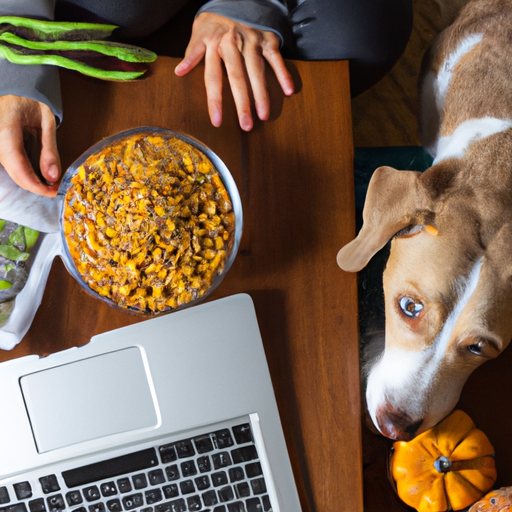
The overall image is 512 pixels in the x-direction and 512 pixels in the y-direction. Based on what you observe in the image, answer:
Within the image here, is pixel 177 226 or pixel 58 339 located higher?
pixel 177 226

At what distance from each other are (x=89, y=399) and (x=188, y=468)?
0.56 ft

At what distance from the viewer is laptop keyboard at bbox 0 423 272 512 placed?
69 centimetres

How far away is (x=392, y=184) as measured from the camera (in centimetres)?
70

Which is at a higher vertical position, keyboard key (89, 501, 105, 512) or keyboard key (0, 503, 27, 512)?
keyboard key (0, 503, 27, 512)

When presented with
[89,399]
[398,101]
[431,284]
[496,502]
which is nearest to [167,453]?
[89,399]

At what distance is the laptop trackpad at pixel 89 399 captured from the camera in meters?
0.71

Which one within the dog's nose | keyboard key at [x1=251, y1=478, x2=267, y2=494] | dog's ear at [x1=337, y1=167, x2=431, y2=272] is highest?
dog's ear at [x1=337, y1=167, x2=431, y2=272]

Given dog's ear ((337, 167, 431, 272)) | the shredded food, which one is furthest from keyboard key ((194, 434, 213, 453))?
dog's ear ((337, 167, 431, 272))

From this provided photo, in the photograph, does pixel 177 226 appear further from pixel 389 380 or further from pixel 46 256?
pixel 389 380

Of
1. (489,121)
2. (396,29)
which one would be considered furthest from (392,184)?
(396,29)

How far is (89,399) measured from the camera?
0.72 meters

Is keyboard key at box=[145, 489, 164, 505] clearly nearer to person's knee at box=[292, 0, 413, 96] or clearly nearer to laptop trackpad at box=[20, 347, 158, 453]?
laptop trackpad at box=[20, 347, 158, 453]

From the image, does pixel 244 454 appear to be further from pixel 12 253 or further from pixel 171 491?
pixel 12 253

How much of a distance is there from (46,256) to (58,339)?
4.8 inches
